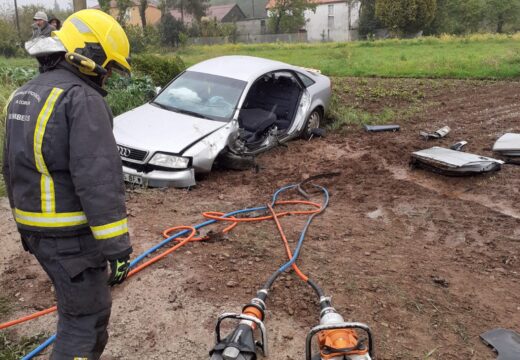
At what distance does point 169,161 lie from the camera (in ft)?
18.1

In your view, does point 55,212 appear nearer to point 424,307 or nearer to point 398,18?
point 424,307

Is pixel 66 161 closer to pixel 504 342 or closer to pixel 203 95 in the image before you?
pixel 504 342

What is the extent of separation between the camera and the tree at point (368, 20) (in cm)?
4819

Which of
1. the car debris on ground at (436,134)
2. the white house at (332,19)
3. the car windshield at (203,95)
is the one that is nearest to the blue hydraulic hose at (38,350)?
the car windshield at (203,95)

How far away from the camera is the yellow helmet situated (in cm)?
215

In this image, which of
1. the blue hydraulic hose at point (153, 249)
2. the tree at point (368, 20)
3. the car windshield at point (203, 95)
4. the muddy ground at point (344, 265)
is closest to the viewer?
the blue hydraulic hose at point (153, 249)

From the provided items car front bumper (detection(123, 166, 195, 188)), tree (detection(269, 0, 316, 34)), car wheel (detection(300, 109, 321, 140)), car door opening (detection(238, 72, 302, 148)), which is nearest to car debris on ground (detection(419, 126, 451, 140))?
car wheel (detection(300, 109, 321, 140))

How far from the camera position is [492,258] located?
3.96 meters

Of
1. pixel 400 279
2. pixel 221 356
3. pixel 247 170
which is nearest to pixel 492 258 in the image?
pixel 400 279

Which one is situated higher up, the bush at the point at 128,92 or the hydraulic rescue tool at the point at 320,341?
the bush at the point at 128,92

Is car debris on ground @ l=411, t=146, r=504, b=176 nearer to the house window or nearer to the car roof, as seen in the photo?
the car roof

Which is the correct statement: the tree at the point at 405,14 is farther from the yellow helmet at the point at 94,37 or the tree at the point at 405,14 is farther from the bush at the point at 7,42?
the yellow helmet at the point at 94,37

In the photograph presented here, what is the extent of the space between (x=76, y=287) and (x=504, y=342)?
96.0 inches

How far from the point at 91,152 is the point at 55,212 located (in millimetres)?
353
